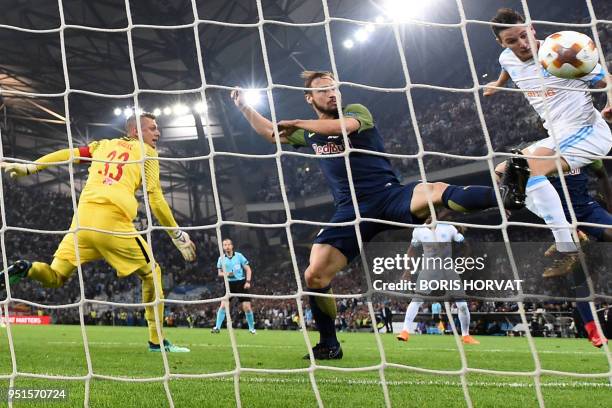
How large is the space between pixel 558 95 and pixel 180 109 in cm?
1974

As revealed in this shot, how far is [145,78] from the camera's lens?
19.9m

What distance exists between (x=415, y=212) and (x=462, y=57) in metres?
17.8

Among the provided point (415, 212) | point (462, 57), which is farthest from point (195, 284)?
point (415, 212)

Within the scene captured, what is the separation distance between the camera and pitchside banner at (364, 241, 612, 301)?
538 centimetres

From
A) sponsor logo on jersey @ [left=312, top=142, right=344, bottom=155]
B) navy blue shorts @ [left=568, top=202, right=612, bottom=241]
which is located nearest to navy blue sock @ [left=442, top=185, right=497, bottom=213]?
sponsor logo on jersey @ [left=312, top=142, right=344, bottom=155]

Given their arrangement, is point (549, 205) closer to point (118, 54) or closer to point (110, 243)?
point (110, 243)

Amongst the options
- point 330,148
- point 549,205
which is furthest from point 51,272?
point 549,205

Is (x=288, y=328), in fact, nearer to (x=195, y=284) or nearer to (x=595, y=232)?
(x=195, y=284)

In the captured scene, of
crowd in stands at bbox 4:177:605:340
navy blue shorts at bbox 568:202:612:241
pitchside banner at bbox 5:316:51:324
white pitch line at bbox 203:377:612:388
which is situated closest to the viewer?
white pitch line at bbox 203:377:612:388

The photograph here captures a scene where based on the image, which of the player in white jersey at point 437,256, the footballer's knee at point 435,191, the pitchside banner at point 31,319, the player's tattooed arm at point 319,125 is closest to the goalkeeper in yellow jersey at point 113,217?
the player's tattooed arm at point 319,125

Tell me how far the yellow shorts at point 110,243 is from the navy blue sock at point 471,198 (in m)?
2.33

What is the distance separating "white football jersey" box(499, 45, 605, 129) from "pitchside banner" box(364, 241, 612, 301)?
941 millimetres

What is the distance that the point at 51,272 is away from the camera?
4219 mm

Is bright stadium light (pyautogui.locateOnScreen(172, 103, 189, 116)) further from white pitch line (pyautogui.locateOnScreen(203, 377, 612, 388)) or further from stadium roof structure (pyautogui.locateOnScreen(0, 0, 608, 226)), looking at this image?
white pitch line (pyautogui.locateOnScreen(203, 377, 612, 388))
